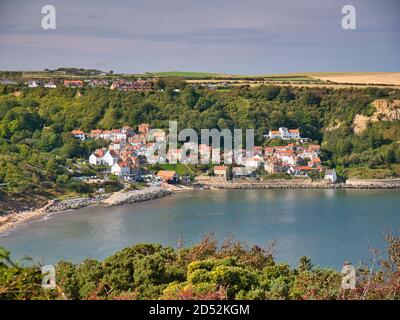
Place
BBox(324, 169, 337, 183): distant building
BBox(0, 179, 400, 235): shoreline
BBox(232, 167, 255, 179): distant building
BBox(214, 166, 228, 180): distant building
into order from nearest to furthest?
BBox(0, 179, 400, 235): shoreline, BBox(324, 169, 337, 183): distant building, BBox(214, 166, 228, 180): distant building, BBox(232, 167, 255, 179): distant building

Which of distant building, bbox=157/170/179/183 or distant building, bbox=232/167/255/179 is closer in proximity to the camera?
distant building, bbox=157/170/179/183

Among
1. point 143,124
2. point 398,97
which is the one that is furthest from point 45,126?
point 398,97

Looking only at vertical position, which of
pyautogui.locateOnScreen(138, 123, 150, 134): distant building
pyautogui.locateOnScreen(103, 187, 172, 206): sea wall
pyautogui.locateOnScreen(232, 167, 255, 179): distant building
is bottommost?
pyautogui.locateOnScreen(103, 187, 172, 206): sea wall

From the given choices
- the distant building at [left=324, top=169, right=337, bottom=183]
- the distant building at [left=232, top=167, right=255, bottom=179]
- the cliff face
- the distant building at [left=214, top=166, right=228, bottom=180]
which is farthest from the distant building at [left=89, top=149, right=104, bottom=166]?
the cliff face

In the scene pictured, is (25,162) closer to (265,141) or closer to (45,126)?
(45,126)

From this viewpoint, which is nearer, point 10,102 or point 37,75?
point 10,102

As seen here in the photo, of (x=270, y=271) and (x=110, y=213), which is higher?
(x=270, y=271)

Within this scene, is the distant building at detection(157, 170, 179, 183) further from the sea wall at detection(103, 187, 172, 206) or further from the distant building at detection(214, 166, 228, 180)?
the distant building at detection(214, 166, 228, 180)

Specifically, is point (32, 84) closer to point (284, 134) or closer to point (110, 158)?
point (110, 158)

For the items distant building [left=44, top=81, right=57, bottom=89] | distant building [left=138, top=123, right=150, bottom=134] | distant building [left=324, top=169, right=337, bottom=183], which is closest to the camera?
distant building [left=324, top=169, right=337, bottom=183]
